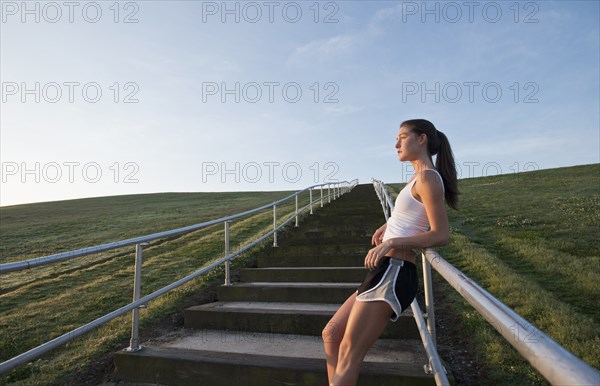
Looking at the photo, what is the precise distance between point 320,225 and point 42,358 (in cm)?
580

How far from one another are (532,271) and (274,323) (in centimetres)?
420

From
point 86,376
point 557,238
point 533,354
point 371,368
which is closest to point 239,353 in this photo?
point 371,368

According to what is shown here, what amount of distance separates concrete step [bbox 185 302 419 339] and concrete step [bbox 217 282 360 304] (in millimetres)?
138

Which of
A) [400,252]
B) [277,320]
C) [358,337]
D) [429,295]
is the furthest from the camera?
[277,320]

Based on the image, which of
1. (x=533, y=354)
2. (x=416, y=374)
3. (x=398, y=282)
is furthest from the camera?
(x=416, y=374)

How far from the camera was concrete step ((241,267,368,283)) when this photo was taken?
5.07m

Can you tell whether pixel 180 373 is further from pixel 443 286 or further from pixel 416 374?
pixel 443 286

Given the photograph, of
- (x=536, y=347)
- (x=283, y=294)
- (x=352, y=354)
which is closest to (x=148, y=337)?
(x=283, y=294)

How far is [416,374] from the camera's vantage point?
267cm

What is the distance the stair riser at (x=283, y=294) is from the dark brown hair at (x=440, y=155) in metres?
2.47

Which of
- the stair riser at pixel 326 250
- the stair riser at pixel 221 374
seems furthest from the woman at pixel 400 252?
the stair riser at pixel 326 250

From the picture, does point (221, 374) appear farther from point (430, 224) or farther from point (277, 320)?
point (430, 224)

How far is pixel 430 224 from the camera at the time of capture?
1.95 metres

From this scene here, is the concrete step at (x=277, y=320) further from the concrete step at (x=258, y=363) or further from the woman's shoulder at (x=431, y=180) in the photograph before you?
the woman's shoulder at (x=431, y=180)
